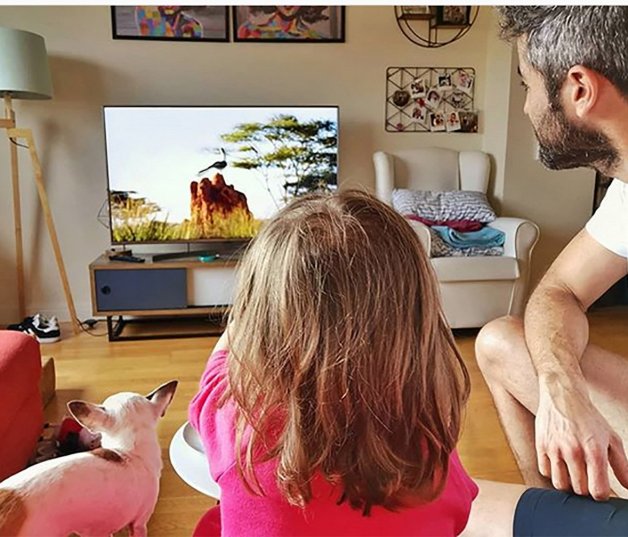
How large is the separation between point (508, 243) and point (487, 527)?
2.29 m

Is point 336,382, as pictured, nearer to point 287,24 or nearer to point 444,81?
point 287,24

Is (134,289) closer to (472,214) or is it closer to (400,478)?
(472,214)

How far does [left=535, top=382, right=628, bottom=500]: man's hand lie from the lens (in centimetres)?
85

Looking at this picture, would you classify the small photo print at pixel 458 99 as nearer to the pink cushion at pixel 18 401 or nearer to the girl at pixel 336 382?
the pink cushion at pixel 18 401

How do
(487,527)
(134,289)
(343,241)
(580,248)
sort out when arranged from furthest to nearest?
1. (134,289)
2. (580,248)
3. (487,527)
4. (343,241)

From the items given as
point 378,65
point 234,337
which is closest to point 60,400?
point 234,337

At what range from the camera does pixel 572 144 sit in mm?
1140

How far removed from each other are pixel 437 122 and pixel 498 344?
2628 millimetres

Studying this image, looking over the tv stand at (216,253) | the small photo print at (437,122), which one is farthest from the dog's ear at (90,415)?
the small photo print at (437,122)

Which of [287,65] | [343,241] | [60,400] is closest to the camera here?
[343,241]

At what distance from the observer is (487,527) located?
1.01 m

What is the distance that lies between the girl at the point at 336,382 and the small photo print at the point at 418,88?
10.0 ft

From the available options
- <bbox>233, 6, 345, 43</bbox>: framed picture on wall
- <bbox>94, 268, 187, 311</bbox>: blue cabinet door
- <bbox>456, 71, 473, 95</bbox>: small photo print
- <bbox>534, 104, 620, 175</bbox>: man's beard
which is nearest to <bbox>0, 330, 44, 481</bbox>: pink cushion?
<bbox>94, 268, 187, 311</bbox>: blue cabinet door

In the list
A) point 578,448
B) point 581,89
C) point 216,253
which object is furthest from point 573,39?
point 216,253
